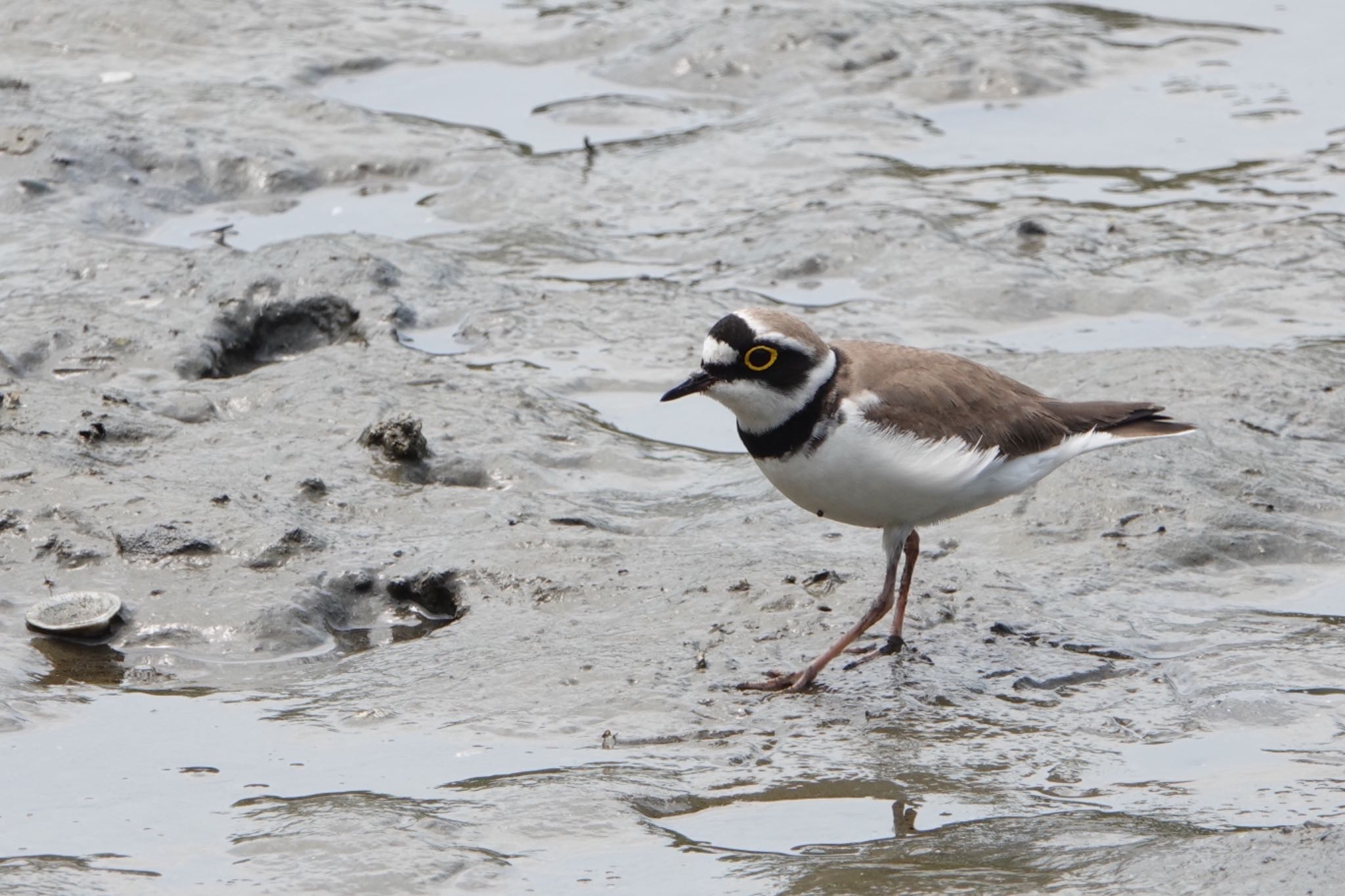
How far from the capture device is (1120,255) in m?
9.25

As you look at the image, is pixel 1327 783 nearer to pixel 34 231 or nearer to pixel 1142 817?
pixel 1142 817

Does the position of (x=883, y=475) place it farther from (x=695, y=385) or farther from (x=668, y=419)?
(x=668, y=419)

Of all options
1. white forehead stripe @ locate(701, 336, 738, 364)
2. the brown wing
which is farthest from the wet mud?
white forehead stripe @ locate(701, 336, 738, 364)

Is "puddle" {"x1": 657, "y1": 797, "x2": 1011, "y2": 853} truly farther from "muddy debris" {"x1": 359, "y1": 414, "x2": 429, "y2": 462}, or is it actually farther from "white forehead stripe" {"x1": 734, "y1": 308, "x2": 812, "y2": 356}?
"muddy debris" {"x1": 359, "y1": 414, "x2": 429, "y2": 462}

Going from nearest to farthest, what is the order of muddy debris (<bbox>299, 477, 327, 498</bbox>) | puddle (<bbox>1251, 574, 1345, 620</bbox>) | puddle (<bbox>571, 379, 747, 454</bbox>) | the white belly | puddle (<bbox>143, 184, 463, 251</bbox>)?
the white belly < puddle (<bbox>1251, 574, 1345, 620</bbox>) < muddy debris (<bbox>299, 477, 327, 498</bbox>) < puddle (<bbox>571, 379, 747, 454</bbox>) < puddle (<bbox>143, 184, 463, 251</bbox>)

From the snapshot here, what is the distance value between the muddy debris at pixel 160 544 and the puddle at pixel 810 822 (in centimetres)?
235

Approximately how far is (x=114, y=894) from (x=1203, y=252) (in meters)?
7.10

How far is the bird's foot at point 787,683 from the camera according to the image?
17.7ft

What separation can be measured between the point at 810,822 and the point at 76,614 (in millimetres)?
2635

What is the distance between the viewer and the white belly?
5.32 metres

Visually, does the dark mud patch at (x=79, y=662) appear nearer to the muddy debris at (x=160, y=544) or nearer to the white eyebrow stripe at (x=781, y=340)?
the muddy debris at (x=160, y=544)

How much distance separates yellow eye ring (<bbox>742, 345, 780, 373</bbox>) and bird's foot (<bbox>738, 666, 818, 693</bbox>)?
1.02 m

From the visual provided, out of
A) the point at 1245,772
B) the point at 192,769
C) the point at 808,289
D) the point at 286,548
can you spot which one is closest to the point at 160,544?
the point at 286,548

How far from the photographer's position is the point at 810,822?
4586 mm
